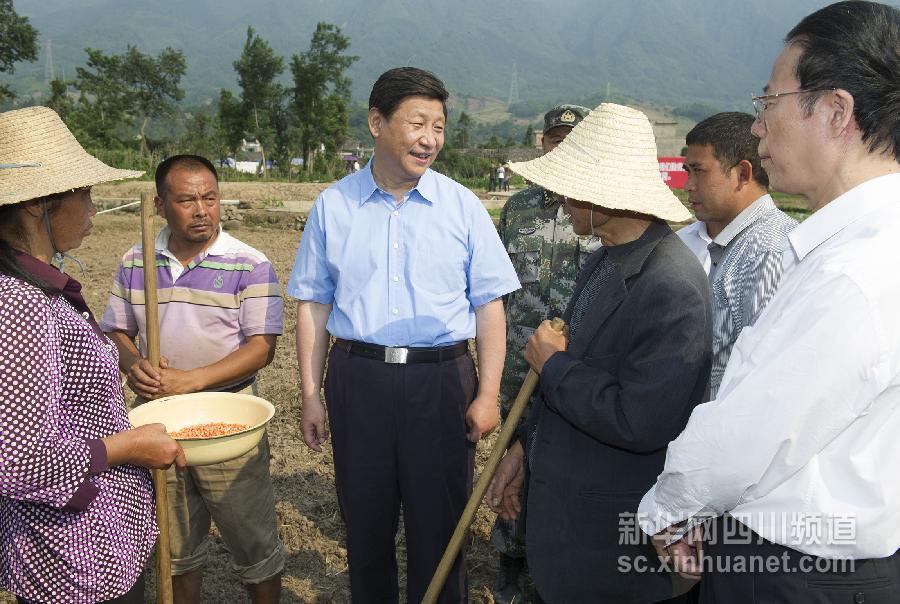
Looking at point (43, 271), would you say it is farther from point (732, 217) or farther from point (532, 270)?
point (732, 217)

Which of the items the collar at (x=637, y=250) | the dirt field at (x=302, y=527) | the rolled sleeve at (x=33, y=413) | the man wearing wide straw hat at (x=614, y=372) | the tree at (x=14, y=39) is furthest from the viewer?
the tree at (x=14, y=39)

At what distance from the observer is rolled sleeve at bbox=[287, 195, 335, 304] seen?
9.11 feet

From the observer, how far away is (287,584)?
11.0 ft

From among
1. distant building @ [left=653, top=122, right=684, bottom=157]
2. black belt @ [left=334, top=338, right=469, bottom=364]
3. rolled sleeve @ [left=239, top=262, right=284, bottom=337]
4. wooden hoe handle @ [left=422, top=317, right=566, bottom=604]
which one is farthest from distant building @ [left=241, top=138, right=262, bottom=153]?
wooden hoe handle @ [left=422, top=317, right=566, bottom=604]

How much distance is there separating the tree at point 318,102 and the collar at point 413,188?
34196mm

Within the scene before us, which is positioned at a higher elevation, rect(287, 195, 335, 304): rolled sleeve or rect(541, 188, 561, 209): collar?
rect(541, 188, 561, 209): collar

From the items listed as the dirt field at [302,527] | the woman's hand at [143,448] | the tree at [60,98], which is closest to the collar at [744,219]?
the dirt field at [302,527]

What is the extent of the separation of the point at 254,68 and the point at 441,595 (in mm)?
39006

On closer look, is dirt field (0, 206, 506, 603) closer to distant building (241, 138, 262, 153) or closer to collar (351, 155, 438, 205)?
collar (351, 155, 438, 205)

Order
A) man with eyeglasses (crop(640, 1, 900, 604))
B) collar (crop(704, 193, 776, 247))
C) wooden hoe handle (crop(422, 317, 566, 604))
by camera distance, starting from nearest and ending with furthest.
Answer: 1. man with eyeglasses (crop(640, 1, 900, 604))
2. wooden hoe handle (crop(422, 317, 566, 604))
3. collar (crop(704, 193, 776, 247))

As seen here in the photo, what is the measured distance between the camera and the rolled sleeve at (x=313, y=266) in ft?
9.11

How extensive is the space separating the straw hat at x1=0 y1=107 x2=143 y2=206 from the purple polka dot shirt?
0.24 meters

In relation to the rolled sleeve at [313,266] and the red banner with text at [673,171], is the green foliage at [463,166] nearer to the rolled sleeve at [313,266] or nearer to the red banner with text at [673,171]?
the red banner with text at [673,171]

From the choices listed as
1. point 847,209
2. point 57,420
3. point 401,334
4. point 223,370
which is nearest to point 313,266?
point 401,334
